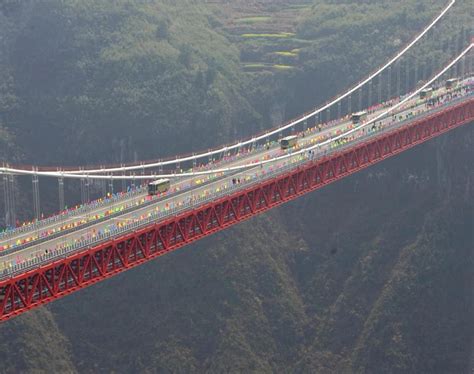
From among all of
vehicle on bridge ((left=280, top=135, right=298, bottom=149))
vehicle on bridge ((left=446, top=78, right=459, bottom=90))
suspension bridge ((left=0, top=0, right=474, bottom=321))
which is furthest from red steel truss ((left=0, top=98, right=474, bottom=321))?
vehicle on bridge ((left=446, top=78, right=459, bottom=90))

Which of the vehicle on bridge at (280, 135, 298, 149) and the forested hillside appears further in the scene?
the vehicle on bridge at (280, 135, 298, 149)

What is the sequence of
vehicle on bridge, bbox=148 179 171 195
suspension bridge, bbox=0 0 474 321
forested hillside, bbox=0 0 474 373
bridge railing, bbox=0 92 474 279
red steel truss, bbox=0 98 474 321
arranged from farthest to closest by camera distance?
forested hillside, bbox=0 0 474 373 < vehicle on bridge, bbox=148 179 171 195 < suspension bridge, bbox=0 0 474 321 < bridge railing, bbox=0 92 474 279 < red steel truss, bbox=0 98 474 321

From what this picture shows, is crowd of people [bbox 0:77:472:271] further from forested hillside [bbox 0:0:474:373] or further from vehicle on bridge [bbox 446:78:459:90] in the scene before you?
forested hillside [bbox 0:0:474:373]

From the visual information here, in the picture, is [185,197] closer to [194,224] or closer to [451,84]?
[194,224]

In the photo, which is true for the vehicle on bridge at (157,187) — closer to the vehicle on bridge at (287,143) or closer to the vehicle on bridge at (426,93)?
the vehicle on bridge at (287,143)

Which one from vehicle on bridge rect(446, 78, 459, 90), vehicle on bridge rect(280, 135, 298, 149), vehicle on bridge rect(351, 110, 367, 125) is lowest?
vehicle on bridge rect(280, 135, 298, 149)

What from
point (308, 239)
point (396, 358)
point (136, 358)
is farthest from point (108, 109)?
point (396, 358)
